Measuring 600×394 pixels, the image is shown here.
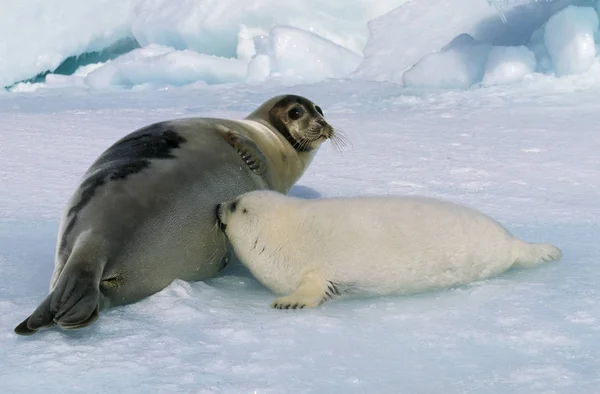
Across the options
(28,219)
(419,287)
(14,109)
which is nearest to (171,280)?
(419,287)

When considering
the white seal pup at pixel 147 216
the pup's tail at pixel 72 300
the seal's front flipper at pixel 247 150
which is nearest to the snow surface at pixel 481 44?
the white seal pup at pixel 147 216

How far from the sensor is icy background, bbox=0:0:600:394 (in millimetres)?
2098

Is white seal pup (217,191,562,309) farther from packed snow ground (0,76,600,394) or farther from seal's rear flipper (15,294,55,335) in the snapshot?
seal's rear flipper (15,294,55,335)

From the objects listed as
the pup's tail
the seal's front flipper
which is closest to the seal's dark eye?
the seal's front flipper

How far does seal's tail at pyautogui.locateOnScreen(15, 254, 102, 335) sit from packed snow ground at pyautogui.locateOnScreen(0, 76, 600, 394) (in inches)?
2.0

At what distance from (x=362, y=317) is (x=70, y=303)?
0.80 m

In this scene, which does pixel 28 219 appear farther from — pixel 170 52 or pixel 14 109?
pixel 170 52

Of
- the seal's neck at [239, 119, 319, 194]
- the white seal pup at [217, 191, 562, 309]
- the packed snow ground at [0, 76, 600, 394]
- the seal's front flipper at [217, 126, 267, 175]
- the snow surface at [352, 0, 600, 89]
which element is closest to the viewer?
the packed snow ground at [0, 76, 600, 394]

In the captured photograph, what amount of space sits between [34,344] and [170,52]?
835 centimetres

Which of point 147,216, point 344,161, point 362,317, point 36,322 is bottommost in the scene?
point 344,161

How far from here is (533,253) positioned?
2863 mm

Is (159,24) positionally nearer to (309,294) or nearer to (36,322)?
(309,294)

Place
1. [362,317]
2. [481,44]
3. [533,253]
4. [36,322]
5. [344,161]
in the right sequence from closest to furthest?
1. [36,322]
2. [362,317]
3. [533,253]
4. [344,161]
5. [481,44]

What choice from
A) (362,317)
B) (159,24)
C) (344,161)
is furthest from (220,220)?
(159,24)
